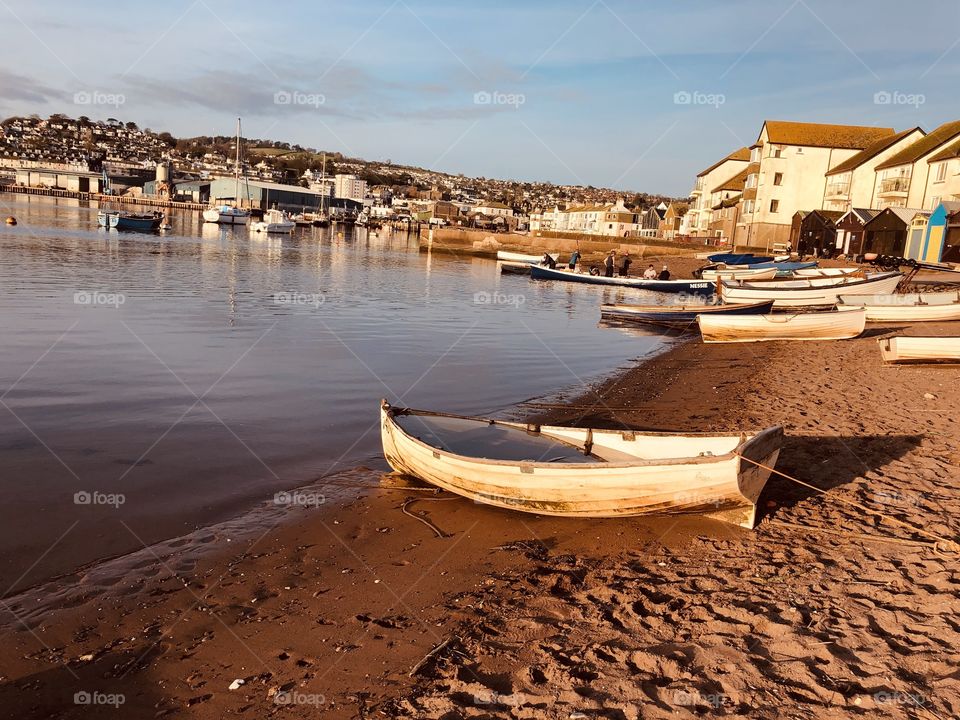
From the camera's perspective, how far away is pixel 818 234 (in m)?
64.7

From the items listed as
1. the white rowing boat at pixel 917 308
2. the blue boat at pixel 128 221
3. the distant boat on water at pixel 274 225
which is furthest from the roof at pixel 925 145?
the distant boat on water at pixel 274 225

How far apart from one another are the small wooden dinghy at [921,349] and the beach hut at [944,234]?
3767cm

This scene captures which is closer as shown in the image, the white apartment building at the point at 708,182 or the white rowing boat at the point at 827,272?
the white rowing boat at the point at 827,272

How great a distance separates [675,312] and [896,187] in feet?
148

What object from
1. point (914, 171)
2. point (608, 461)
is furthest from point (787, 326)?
point (914, 171)

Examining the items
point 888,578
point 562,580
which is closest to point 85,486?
point 562,580

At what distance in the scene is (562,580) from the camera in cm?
730

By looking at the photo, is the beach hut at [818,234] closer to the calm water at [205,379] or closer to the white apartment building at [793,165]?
the white apartment building at [793,165]

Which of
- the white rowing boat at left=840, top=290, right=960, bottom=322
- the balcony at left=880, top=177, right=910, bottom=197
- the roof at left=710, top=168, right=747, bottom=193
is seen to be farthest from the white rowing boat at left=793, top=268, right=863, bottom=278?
the roof at left=710, top=168, right=747, bottom=193

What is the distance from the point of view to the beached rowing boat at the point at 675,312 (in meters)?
27.7

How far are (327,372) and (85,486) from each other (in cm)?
861

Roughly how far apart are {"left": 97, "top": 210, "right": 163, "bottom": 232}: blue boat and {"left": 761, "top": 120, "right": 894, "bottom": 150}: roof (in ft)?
230

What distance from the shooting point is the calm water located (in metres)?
9.37

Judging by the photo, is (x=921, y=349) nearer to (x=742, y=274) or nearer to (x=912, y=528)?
(x=912, y=528)
